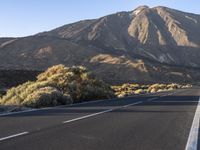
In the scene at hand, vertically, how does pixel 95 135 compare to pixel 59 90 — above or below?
below

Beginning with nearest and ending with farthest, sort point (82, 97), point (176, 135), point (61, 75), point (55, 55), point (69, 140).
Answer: point (69, 140)
point (176, 135)
point (82, 97)
point (61, 75)
point (55, 55)

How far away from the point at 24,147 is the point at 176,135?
14.8 ft

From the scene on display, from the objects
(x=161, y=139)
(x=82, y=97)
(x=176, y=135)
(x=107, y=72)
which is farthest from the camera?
(x=107, y=72)

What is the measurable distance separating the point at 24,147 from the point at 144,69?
441ft

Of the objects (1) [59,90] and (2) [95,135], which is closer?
(2) [95,135]

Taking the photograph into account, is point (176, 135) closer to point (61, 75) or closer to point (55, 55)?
point (61, 75)

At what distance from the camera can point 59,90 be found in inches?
1308

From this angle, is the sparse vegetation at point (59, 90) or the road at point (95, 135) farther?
the sparse vegetation at point (59, 90)

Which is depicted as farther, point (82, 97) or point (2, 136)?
point (82, 97)

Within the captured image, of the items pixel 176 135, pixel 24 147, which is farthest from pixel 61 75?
pixel 24 147

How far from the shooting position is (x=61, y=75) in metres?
37.7

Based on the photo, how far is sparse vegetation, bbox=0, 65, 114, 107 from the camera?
85.8ft

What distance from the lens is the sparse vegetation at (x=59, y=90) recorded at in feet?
85.8

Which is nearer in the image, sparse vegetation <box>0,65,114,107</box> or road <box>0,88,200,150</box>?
road <box>0,88,200,150</box>
